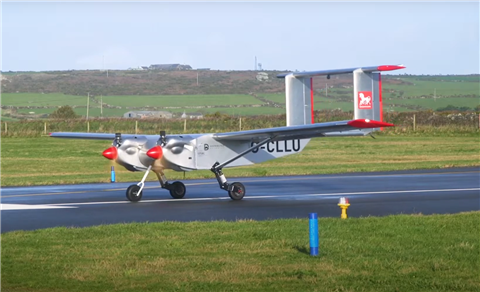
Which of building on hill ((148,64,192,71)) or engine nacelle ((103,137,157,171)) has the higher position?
building on hill ((148,64,192,71))

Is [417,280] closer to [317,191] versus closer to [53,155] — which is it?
[317,191]

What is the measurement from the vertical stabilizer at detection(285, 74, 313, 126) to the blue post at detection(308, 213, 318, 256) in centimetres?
1218

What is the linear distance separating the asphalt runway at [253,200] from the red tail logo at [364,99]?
248 centimetres

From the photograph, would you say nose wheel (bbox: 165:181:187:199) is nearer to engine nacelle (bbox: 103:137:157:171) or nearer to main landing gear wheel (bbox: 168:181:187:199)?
main landing gear wheel (bbox: 168:181:187:199)

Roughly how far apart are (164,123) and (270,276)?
161 feet

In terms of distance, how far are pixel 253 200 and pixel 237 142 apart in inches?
79.1

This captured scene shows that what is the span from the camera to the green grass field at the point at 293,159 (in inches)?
1241

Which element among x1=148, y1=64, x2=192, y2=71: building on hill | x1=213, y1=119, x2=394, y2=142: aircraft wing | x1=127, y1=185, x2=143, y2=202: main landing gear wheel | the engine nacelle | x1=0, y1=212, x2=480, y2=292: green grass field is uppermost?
x1=148, y1=64, x2=192, y2=71: building on hill

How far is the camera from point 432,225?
594 inches

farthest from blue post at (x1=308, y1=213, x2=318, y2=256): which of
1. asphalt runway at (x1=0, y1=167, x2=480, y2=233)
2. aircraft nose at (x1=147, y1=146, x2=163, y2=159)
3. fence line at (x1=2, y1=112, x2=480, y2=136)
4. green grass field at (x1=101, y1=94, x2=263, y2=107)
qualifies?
green grass field at (x1=101, y1=94, x2=263, y2=107)

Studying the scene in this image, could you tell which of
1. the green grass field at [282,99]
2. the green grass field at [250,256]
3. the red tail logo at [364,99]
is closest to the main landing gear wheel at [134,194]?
the green grass field at [250,256]

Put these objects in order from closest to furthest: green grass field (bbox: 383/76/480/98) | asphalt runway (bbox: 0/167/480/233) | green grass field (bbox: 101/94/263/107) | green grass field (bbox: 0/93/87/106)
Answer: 1. asphalt runway (bbox: 0/167/480/233)
2. green grass field (bbox: 383/76/480/98)
3. green grass field (bbox: 101/94/263/107)
4. green grass field (bbox: 0/93/87/106)

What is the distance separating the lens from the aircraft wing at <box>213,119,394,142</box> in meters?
19.1

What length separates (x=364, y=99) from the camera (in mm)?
23734
